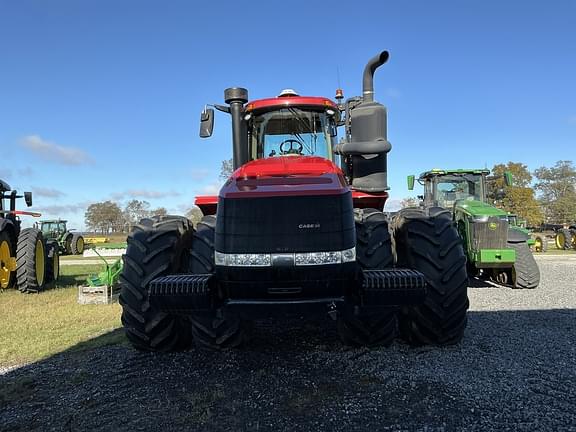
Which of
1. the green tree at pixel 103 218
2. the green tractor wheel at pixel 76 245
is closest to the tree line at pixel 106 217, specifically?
the green tree at pixel 103 218

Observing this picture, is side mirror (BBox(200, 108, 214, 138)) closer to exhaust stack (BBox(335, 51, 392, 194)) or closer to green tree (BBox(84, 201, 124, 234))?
exhaust stack (BBox(335, 51, 392, 194))

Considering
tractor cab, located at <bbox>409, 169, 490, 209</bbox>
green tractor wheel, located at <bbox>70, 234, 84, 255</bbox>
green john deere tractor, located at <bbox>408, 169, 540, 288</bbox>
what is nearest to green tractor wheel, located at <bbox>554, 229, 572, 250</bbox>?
tractor cab, located at <bbox>409, 169, 490, 209</bbox>

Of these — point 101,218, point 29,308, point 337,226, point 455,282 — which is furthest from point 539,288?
point 101,218

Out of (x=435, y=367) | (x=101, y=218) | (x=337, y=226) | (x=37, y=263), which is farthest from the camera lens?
(x=101, y=218)

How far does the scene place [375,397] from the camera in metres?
3.35

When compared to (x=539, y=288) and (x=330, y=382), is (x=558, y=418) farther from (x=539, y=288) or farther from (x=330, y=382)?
(x=539, y=288)

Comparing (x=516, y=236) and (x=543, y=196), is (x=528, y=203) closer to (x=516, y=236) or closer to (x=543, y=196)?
(x=543, y=196)

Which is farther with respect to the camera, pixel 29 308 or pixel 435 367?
pixel 29 308

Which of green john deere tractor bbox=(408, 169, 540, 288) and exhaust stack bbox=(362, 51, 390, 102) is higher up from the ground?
exhaust stack bbox=(362, 51, 390, 102)

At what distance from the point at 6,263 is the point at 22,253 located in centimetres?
68

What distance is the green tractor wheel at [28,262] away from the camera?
31.3ft

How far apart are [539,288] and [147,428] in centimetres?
884

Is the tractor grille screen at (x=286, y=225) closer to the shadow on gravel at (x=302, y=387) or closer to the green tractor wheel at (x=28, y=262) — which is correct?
the shadow on gravel at (x=302, y=387)

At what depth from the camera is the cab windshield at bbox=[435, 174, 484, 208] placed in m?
11.5
